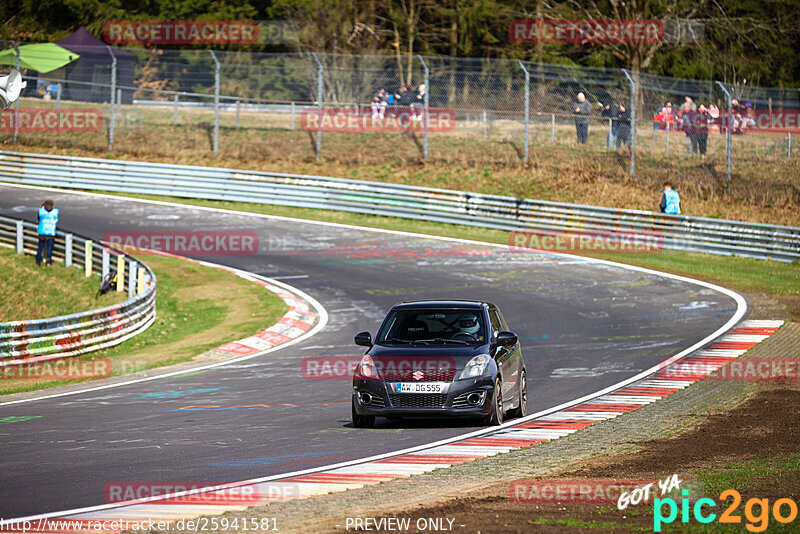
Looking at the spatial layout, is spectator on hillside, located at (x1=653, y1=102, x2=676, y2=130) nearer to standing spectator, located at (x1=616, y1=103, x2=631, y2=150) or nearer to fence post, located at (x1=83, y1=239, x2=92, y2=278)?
standing spectator, located at (x1=616, y1=103, x2=631, y2=150)

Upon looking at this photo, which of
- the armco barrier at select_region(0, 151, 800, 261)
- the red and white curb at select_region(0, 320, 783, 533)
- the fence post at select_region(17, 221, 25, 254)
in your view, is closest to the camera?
the red and white curb at select_region(0, 320, 783, 533)

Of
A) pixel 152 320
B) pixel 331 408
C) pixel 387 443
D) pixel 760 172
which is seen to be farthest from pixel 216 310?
pixel 760 172

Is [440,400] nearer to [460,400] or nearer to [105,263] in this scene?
[460,400]

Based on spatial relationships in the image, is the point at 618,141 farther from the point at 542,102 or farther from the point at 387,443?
the point at 387,443

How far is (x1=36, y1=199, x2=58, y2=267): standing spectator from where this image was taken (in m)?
25.7

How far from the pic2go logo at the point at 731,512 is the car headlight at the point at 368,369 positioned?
4287 mm

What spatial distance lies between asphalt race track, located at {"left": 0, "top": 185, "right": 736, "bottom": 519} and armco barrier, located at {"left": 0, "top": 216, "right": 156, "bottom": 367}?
2.82 m

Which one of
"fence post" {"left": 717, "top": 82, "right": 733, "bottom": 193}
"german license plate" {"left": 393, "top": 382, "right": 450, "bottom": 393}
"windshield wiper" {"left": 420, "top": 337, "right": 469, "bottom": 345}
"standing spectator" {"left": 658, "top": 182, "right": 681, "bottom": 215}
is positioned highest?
"fence post" {"left": 717, "top": 82, "right": 733, "bottom": 193}

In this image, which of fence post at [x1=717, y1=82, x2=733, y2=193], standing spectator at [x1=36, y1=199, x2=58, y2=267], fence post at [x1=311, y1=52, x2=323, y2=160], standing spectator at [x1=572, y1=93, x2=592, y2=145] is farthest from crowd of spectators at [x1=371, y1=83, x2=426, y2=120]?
standing spectator at [x1=36, y1=199, x2=58, y2=267]

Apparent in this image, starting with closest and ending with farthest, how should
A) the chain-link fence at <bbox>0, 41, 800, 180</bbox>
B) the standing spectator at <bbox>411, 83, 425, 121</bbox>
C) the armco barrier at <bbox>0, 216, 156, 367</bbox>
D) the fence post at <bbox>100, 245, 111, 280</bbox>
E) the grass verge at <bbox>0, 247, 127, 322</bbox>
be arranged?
the armco barrier at <bbox>0, 216, 156, 367</bbox>
the grass verge at <bbox>0, 247, 127, 322</bbox>
the fence post at <bbox>100, 245, 111, 280</bbox>
the chain-link fence at <bbox>0, 41, 800, 180</bbox>
the standing spectator at <bbox>411, 83, 425, 121</bbox>

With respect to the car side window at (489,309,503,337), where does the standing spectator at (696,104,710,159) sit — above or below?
above

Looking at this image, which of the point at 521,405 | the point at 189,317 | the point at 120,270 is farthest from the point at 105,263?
the point at 521,405

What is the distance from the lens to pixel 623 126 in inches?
1243

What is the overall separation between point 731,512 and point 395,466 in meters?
3.16
